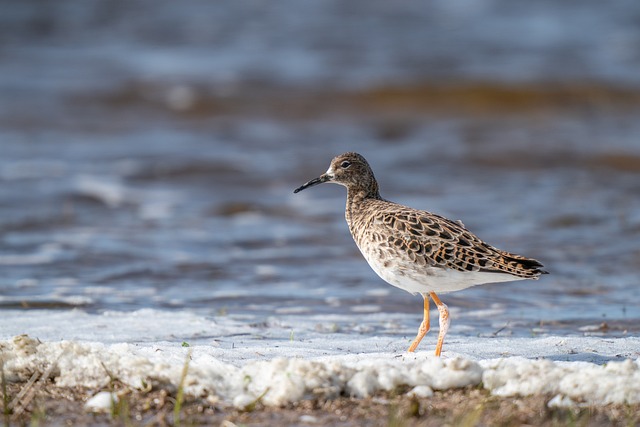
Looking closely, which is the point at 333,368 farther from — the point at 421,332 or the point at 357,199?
the point at 357,199

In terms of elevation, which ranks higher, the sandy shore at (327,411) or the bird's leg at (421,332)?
the bird's leg at (421,332)

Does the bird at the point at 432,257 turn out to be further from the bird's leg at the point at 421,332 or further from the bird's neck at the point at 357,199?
the bird's neck at the point at 357,199

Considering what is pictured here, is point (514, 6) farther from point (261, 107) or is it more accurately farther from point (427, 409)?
point (427, 409)

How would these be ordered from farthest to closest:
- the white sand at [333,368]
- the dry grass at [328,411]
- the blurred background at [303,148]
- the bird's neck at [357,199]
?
the blurred background at [303,148]
the bird's neck at [357,199]
the white sand at [333,368]
the dry grass at [328,411]

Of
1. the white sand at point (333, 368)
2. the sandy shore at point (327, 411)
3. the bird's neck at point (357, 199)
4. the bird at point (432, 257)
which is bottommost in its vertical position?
the sandy shore at point (327, 411)

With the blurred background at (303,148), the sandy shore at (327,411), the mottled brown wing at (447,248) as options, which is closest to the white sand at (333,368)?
the sandy shore at (327,411)

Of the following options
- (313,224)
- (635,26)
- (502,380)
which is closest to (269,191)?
(313,224)

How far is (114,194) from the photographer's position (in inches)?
526

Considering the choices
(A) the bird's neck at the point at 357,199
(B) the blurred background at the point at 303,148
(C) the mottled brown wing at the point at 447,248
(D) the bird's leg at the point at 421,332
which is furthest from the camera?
(B) the blurred background at the point at 303,148

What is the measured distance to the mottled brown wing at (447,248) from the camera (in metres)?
6.01

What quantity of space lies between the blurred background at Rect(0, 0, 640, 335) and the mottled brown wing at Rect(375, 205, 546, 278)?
1.49 metres

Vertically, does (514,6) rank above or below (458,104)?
above

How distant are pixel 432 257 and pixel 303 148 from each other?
995 cm

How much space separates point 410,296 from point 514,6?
17.5m
